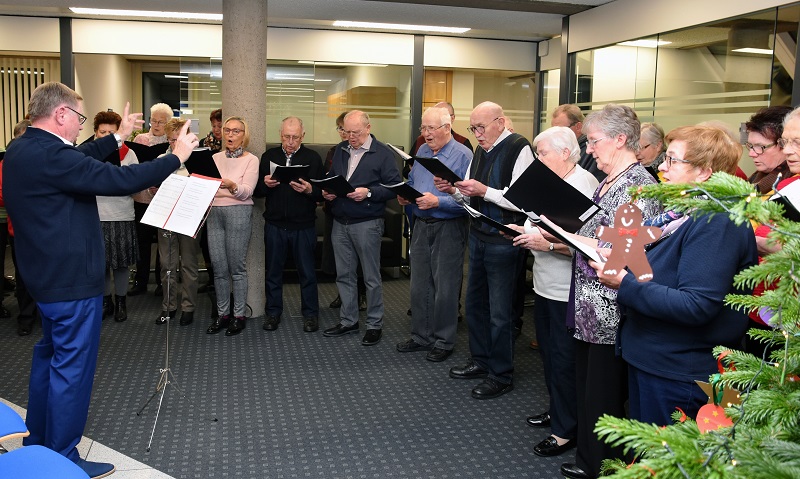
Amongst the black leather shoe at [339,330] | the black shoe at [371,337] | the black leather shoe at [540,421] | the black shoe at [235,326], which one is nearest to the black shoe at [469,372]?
the black leather shoe at [540,421]

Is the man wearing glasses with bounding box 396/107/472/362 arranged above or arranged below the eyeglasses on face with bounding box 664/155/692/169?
below

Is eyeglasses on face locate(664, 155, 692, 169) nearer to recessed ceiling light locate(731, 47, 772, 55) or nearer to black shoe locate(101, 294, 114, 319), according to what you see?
recessed ceiling light locate(731, 47, 772, 55)

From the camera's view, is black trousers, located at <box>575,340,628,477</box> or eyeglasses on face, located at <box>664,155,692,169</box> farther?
black trousers, located at <box>575,340,628,477</box>

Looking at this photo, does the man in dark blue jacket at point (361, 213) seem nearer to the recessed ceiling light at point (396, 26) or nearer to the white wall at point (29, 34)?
the recessed ceiling light at point (396, 26)

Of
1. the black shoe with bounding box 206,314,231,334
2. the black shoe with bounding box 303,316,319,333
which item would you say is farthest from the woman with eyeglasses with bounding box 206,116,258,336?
the black shoe with bounding box 303,316,319,333

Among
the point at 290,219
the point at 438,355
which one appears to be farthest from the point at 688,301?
the point at 290,219

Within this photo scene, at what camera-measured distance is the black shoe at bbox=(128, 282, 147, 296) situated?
7.15 meters

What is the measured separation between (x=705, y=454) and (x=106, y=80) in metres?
11.0

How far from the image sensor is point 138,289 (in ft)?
23.6

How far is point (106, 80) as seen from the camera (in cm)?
1050

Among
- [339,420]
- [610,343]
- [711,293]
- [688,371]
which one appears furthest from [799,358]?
[339,420]

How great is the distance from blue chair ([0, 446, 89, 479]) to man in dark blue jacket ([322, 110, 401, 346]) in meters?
3.55

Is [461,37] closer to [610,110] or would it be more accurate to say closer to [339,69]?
[339,69]

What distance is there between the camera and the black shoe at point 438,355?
528cm
